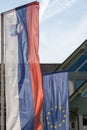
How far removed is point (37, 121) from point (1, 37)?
3.11 meters

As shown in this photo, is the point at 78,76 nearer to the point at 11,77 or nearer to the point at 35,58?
the point at 35,58

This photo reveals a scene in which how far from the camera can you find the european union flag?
57.6 ft

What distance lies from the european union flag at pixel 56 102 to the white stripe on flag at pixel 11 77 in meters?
5.62

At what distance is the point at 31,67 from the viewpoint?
12.3 m

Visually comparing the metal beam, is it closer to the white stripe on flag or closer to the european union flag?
the european union flag

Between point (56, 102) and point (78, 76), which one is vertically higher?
point (78, 76)

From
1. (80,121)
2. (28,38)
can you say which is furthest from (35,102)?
(80,121)

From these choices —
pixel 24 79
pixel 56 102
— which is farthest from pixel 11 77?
pixel 56 102

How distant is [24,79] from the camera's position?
1228 centimetres

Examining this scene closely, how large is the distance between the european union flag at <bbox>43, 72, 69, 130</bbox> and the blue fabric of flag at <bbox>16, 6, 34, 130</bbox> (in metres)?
5.39

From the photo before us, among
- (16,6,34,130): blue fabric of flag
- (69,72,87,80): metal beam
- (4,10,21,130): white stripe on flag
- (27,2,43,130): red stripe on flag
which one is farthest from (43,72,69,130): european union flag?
(69,72,87,80): metal beam

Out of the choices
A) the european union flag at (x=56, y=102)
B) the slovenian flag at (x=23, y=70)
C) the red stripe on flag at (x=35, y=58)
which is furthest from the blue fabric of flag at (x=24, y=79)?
the european union flag at (x=56, y=102)

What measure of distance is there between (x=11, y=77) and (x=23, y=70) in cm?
48

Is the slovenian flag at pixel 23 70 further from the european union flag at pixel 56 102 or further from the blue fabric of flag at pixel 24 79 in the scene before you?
the european union flag at pixel 56 102
